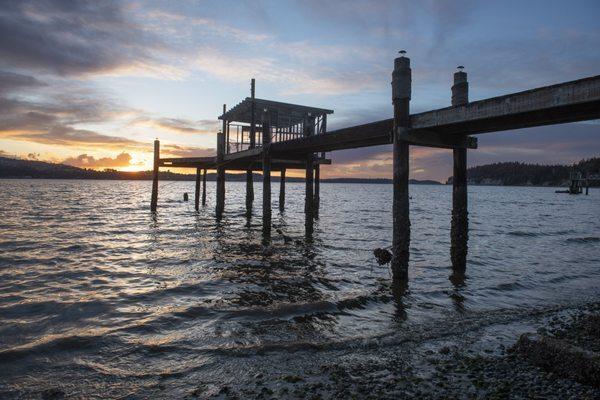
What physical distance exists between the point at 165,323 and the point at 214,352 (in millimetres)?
1779

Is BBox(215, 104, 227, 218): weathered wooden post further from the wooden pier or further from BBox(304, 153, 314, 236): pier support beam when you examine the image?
the wooden pier

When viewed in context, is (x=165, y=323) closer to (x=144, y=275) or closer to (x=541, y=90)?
(x=144, y=275)

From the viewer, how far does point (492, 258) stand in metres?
14.7

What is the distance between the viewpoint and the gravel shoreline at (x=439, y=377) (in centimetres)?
428

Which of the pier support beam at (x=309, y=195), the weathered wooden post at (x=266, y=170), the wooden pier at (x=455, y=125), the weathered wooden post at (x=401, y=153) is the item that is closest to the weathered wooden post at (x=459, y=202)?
the wooden pier at (x=455, y=125)

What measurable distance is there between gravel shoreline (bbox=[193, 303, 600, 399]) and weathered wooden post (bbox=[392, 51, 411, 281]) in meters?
3.71

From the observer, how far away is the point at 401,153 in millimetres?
8812

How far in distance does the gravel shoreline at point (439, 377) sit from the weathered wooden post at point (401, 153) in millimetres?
3712

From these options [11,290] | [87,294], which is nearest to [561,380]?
[87,294]

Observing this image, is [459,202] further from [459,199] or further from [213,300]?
[213,300]

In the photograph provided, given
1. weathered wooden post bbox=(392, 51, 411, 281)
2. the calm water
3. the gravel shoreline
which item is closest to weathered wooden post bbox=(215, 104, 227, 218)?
the calm water

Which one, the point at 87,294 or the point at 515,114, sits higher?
the point at 515,114

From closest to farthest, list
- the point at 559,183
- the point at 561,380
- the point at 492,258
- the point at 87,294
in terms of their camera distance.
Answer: the point at 561,380, the point at 87,294, the point at 492,258, the point at 559,183

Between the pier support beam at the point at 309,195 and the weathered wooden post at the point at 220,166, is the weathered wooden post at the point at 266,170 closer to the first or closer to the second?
the pier support beam at the point at 309,195
